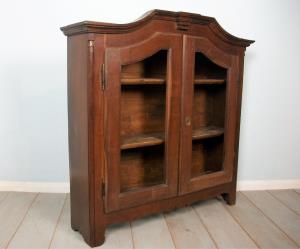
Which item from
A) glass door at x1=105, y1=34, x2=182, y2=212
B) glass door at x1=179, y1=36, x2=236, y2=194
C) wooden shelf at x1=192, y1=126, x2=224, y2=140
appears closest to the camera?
glass door at x1=105, y1=34, x2=182, y2=212

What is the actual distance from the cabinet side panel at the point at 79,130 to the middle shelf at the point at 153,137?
0.22m

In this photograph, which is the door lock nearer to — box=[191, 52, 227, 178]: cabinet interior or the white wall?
box=[191, 52, 227, 178]: cabinet interior

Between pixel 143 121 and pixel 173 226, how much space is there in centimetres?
61

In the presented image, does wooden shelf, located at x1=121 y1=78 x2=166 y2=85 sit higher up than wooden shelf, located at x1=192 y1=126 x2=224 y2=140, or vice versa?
wooden shelf, located at x1=121 y1=78 x2=166 y2=85

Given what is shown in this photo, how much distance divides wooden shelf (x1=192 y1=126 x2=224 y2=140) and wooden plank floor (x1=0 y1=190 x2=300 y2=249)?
0.48 meters

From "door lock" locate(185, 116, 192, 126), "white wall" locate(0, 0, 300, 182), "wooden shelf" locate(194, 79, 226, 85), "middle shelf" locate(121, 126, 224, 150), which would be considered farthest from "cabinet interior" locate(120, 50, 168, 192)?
"white wall" locate(0, 0, 300, 182)

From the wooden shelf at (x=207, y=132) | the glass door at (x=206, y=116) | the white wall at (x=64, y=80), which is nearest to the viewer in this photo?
the glass door at (x=206, y=116)

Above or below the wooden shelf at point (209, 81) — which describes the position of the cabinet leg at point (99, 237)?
below

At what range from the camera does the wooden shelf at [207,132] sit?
1879 mm

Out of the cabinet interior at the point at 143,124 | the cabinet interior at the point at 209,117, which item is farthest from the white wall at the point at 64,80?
the cabinet interior at the point at 143,124

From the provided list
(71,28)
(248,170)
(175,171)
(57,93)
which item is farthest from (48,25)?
(248,170)

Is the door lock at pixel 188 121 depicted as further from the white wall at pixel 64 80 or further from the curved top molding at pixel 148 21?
the white wall at pixel 64 80

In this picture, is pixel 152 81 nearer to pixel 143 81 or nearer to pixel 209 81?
pixel 143 81

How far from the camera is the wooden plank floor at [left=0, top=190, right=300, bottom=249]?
1.63m
